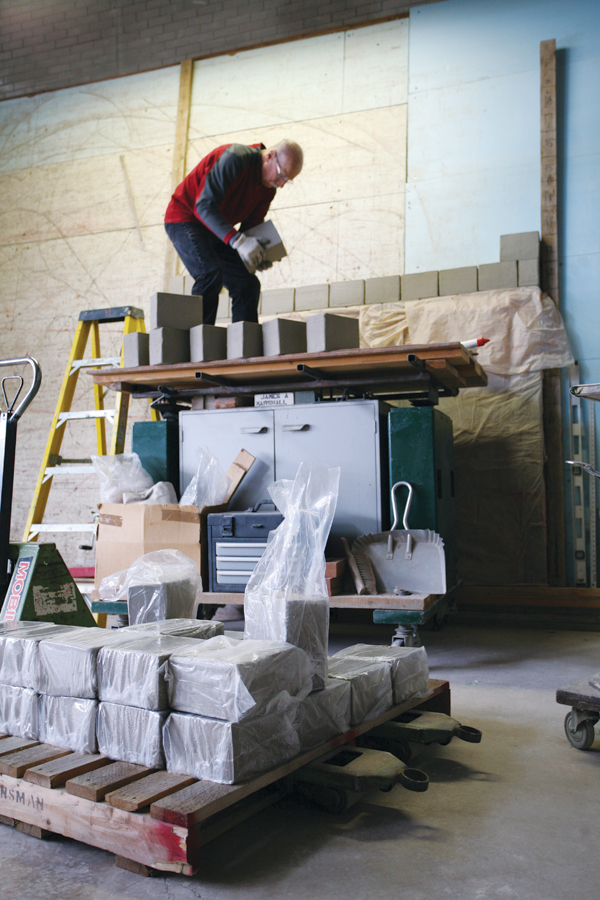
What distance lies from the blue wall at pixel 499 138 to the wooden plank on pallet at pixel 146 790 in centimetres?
433

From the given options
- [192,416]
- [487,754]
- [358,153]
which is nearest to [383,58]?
[358,153]

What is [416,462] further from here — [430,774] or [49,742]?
[49,742]

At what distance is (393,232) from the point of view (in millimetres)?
6074

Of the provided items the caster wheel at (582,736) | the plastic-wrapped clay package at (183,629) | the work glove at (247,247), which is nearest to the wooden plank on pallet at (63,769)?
the plastic-wrapped clay package at (183,629)

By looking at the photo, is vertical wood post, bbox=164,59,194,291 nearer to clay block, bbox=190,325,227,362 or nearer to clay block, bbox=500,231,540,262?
clay block, bbox=190,325,227,362

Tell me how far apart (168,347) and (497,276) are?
105 inches

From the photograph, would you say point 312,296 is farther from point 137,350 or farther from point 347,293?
point 137,350

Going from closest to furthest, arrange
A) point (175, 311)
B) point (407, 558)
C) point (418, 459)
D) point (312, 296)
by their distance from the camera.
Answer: point (407, 558), point (418, 459), point (175, 311), point (312, 296)

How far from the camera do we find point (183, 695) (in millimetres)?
1904

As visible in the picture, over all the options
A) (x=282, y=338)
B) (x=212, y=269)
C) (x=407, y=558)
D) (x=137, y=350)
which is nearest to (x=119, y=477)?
(x=137, y=350)

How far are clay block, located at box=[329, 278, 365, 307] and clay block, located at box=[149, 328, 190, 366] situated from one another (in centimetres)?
173

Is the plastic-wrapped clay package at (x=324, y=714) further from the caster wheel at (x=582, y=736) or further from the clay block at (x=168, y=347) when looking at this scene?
the clay block at (x=168, y=347)

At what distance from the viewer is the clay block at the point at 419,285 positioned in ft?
18.7

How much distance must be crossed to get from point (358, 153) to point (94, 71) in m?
3.19
